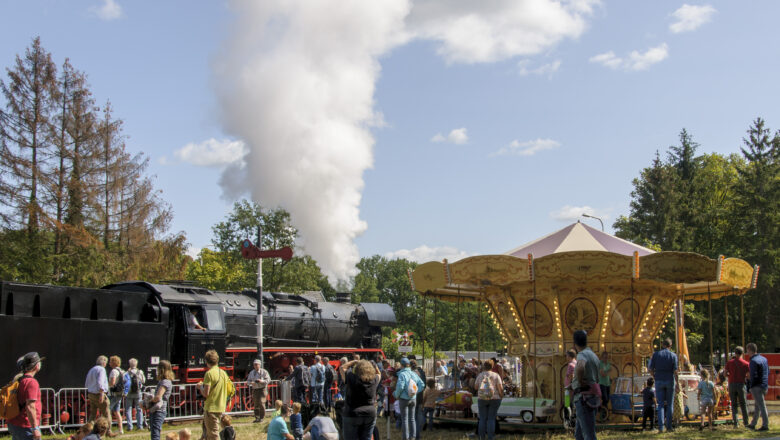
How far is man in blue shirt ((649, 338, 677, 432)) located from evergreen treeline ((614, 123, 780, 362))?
27.6 m

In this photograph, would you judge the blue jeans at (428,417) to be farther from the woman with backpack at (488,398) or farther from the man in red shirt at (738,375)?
the man in red shirt at (738,375)

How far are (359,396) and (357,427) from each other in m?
0.41

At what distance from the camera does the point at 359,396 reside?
8.70 metres

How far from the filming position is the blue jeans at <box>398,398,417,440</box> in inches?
510

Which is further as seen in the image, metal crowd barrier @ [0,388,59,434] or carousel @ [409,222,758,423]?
metal crowd barrier @ [0,388,59,434]

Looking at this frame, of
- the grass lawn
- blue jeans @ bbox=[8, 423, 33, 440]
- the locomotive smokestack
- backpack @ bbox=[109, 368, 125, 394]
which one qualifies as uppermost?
the locomotive smokestack

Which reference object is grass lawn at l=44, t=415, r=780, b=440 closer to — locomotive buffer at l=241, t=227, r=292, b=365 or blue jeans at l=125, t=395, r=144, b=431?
blue jeans at l=125, t=395, r=144, b=431

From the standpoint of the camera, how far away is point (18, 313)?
14.6 m

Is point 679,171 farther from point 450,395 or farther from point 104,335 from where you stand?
point 104,335

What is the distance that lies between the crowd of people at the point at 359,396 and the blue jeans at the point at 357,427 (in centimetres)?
1

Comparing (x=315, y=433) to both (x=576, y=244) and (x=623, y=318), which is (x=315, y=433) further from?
(x=623, y=318)

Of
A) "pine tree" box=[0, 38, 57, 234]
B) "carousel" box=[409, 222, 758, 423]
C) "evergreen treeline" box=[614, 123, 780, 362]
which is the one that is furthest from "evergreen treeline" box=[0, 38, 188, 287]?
"evergreen treeline" box=[614, 123, 780, 362]

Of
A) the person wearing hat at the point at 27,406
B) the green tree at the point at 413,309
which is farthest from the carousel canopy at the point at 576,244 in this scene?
the green tree at the point at 413,309

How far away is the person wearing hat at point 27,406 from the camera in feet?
26.1
